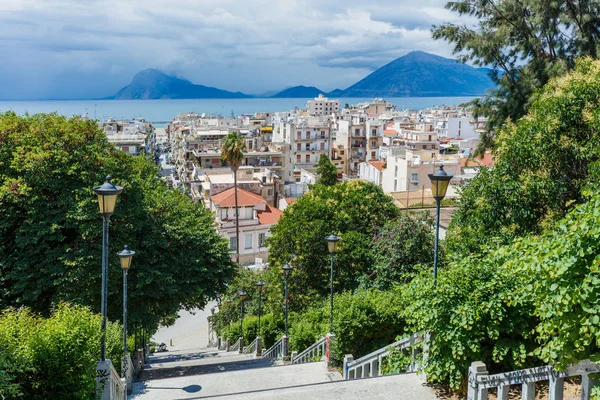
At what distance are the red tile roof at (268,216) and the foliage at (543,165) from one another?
36257 millimetres

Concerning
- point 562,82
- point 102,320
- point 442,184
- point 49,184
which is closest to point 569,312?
point 442,184

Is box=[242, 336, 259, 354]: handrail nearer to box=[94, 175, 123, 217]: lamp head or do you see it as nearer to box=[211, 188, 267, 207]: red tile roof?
box=[94, 175, 123, 217]: lamp head

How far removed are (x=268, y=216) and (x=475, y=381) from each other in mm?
43785

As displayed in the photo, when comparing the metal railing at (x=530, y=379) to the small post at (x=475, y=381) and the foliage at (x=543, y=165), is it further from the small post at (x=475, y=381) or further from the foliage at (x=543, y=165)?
the foliage at (x=543, y=165)

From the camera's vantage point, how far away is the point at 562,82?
13.7 meters

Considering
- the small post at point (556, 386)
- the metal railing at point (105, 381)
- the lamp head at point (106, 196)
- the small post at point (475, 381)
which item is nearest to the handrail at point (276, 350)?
the metal railing at point (105, 381)

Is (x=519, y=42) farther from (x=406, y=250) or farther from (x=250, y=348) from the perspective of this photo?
(x=250, y=348)

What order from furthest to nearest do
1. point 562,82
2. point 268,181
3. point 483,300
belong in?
point 268,181 → point 562,82 → point 483,300

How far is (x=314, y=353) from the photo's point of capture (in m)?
15.2

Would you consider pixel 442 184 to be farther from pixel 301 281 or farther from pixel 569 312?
pixel 301 281

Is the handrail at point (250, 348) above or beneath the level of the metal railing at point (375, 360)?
beneath

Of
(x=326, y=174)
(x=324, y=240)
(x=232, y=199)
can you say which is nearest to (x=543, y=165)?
(x=324, y=240)

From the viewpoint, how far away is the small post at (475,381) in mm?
7207

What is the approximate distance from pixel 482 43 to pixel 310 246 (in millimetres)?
11323
